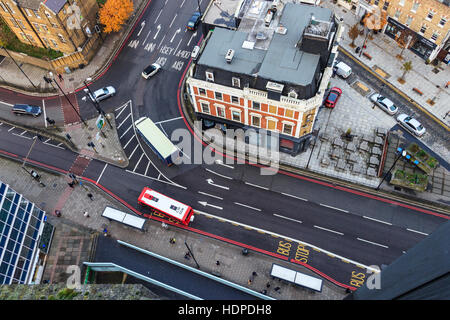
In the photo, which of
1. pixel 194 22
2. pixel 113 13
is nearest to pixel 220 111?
pixel 194 22

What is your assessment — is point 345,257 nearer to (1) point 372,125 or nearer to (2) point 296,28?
(1) point 372,125

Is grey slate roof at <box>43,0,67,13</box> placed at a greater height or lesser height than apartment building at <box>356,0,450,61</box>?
lesser

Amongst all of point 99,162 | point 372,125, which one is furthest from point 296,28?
point 99,162

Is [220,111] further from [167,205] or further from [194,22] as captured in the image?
[194,22]

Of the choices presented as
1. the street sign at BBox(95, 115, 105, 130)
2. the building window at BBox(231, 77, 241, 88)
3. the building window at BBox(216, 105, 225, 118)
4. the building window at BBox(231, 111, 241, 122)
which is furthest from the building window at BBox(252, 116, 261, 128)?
the street sign at BBox(95, 115, 105, 130)

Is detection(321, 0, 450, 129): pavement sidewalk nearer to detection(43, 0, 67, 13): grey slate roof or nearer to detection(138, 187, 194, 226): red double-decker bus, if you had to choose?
detection(138, 187, 194, 226): red double-decker bus

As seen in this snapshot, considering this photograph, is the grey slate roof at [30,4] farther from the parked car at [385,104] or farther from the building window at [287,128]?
the parked car at [385,104]
